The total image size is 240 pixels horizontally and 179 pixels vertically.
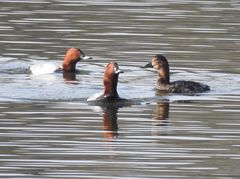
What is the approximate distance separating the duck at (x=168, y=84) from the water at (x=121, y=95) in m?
0.20

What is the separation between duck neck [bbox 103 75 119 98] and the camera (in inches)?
723

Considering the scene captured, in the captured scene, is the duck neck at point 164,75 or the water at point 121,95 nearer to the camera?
the water at point 121,95

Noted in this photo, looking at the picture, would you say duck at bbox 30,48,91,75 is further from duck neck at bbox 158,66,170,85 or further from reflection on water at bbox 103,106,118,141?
reflection on water at bbox 103,106,118,141

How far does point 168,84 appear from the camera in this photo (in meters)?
20.2

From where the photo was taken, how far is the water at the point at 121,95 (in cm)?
1307

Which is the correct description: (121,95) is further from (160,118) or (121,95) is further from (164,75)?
(160,118)

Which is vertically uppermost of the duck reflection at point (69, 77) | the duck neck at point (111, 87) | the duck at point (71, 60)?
the duck neck at point (111, 87)

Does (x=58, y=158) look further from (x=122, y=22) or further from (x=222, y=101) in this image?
(x=122, y=22)

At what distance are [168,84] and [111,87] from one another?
202 cm

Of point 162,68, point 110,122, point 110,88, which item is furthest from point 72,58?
point 110,122

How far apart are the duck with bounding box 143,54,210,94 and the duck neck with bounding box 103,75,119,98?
4.69ft

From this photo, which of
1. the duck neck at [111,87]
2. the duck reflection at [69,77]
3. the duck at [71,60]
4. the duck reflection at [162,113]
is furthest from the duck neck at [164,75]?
the duck at [71,60]

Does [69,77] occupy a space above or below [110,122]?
below

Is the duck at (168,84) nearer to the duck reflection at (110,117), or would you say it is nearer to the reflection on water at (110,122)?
the duck reflection at (110,117)
